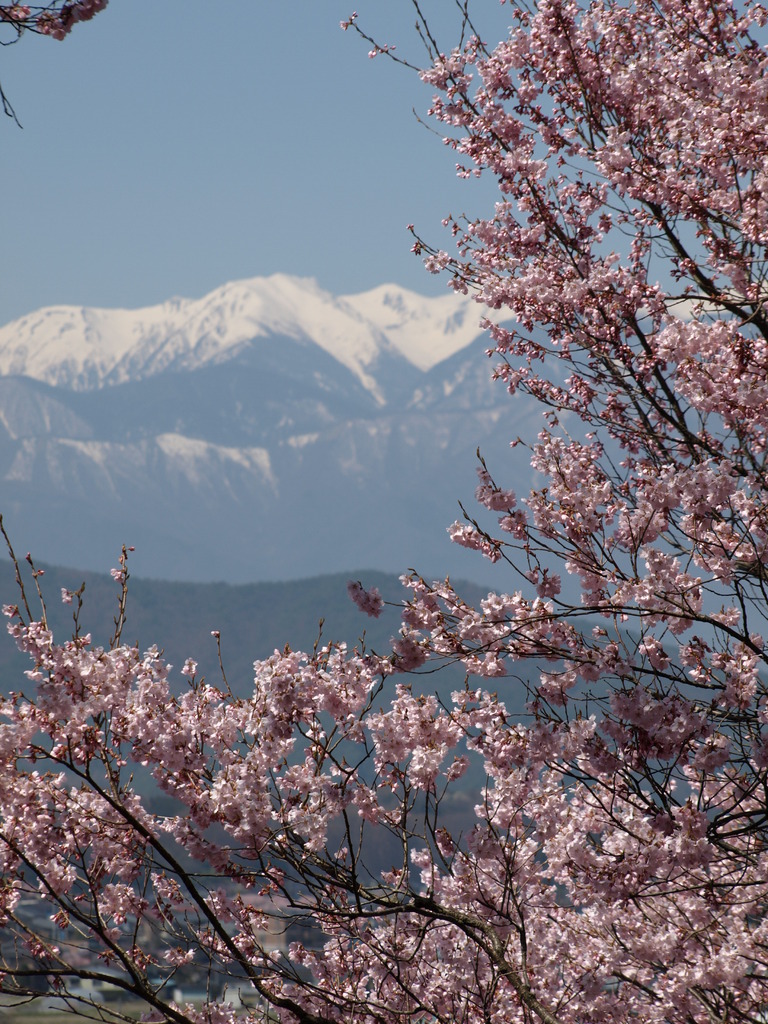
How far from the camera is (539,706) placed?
5.90m

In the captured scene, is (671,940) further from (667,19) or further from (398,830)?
(667,19)

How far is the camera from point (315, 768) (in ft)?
21.1

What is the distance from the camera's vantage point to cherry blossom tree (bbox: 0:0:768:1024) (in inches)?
224

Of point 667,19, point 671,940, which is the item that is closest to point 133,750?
point 671,940

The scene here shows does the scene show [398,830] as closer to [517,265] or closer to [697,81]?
[517,265]

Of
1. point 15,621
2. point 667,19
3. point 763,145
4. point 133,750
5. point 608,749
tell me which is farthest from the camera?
point 667,19

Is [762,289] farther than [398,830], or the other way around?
[762,289]

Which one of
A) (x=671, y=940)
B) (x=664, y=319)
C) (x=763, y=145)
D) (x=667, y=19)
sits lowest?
(x=671, y=940)

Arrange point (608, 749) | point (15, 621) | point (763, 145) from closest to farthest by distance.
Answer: point (15, 621) → point (608, 749) → point (763, 145)

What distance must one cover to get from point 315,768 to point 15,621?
205cm

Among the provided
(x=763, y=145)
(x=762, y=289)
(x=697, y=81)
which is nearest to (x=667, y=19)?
(x=697, y=81)

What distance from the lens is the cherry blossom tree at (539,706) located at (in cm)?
568

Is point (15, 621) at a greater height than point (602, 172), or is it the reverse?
point (602, 172)

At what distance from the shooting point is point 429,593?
6.15 metres
